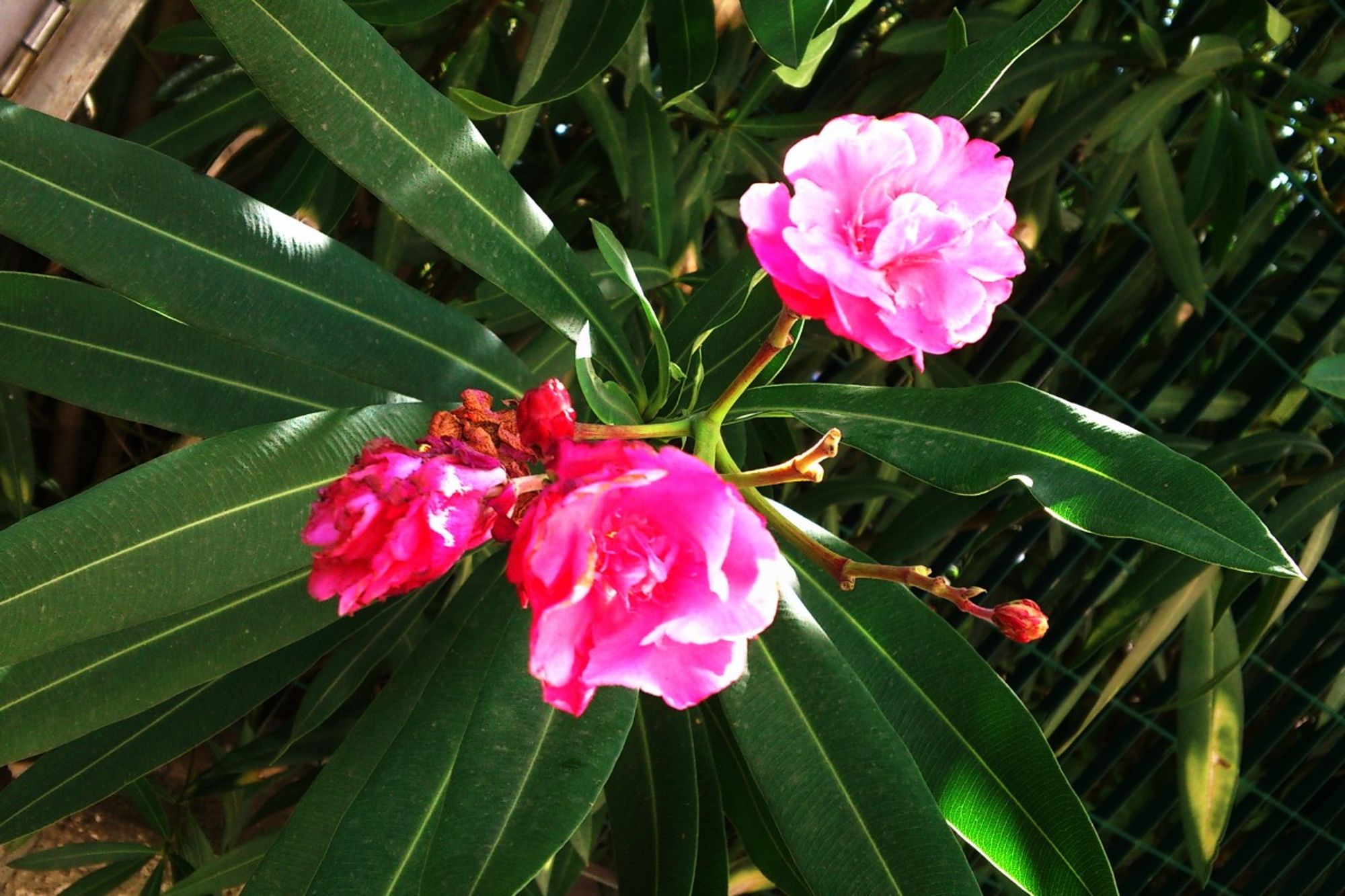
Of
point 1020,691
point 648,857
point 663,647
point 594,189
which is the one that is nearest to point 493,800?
point 663,647

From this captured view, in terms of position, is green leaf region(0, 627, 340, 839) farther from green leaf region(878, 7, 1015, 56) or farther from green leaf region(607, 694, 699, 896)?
green leaf region(878, 7, 1015, 56)

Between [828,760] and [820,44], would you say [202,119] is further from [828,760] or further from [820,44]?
[828,760]

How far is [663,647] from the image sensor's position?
1.61ft

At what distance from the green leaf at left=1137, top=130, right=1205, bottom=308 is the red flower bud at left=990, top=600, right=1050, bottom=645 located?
1.18m

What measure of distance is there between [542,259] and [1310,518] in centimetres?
116

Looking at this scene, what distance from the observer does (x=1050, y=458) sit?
2.31 ft

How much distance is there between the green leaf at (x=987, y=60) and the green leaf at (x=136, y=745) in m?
0.69

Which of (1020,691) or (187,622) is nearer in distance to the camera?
(187,622)

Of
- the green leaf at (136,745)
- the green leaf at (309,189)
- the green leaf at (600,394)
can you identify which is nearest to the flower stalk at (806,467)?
the green leaf at (600,394)

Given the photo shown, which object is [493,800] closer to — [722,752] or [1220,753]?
[722,752]

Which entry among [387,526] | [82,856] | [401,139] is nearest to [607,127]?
[401,139]

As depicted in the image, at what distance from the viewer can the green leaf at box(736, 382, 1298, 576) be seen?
659 mm

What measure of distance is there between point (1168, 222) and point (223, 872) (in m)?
1.47

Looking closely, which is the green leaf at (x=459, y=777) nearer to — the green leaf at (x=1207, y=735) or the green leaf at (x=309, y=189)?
the green leaf at (x=309, y=189)
